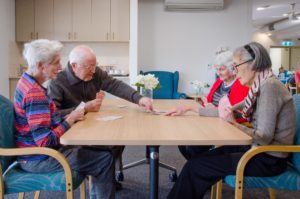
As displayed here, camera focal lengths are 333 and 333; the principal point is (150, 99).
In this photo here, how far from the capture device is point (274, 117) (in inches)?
67.4

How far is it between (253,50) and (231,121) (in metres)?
0.46

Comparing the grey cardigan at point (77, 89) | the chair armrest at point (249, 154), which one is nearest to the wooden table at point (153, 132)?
the chair armrest at point (249, 154)

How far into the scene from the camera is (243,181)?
1.76 meters

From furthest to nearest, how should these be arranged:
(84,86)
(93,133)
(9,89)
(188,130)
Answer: (9,89) → (84,86) → (188,130) → (93,133)

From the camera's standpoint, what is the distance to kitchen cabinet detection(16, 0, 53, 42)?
19.2 ft

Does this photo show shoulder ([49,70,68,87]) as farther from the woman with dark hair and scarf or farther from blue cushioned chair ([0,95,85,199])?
the woman with dark hair and scarf

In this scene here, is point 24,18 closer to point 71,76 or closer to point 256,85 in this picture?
point 71,76

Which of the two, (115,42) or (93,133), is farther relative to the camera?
(115,42)

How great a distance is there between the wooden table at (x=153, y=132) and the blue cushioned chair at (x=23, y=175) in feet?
0.62

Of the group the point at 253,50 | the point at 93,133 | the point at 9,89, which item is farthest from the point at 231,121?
the point at 9,89

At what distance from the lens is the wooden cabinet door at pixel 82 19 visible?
5840mm

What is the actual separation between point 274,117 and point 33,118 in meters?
1.23

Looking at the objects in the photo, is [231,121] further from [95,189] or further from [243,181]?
[95,189]

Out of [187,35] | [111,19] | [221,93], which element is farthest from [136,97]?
[187,35]
